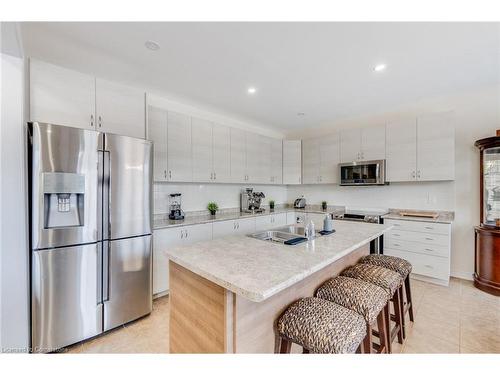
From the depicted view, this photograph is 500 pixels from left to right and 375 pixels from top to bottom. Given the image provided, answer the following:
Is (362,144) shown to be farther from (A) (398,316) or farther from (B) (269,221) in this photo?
(A) (398,316)

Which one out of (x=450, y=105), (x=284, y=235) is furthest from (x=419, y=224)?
(x=284, y=235)

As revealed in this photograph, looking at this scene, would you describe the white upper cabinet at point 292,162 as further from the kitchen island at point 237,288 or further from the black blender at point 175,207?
the kitchen island at point 237,288

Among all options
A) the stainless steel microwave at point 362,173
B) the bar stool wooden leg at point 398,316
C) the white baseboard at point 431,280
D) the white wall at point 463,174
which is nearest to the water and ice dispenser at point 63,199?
the bar stool wooden leg at point 398,316

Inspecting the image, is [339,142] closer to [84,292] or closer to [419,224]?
[419,224]

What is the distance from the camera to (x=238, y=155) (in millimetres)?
3971

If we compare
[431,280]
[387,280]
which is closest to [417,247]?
[431,280]

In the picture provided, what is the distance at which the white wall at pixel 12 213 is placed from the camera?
5.08ft

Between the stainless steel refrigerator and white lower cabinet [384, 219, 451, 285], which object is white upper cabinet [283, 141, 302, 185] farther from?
the stainless steel refrigerator

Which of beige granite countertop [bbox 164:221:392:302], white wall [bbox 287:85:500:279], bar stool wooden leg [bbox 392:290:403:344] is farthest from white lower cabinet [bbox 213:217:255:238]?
white wall [bbox 287:85:500:279]

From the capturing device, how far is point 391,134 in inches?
140

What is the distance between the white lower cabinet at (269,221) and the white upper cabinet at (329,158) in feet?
3.46

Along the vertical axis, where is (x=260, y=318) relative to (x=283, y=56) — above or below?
below

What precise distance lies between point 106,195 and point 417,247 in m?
3.87
